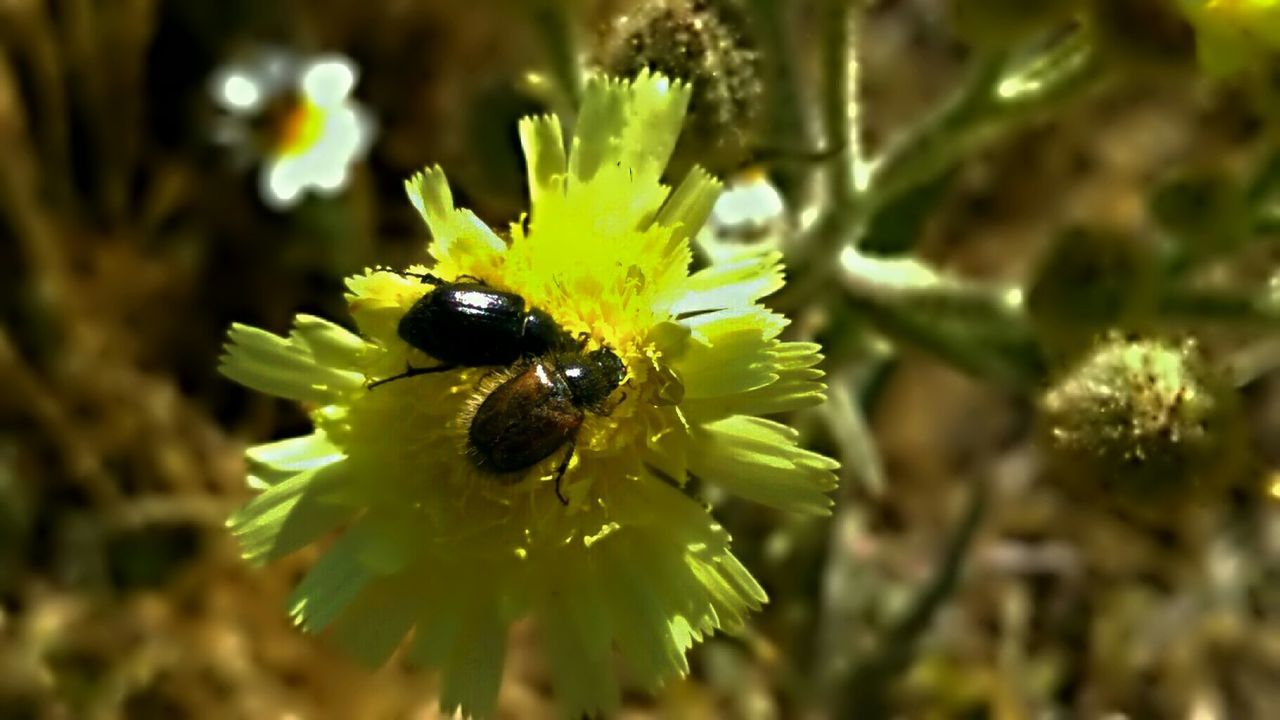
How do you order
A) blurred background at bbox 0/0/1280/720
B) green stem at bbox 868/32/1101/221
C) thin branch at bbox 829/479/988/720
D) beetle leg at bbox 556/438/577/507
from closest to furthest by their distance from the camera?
beetle leg at bbox 556/438/577/507, green stem at bbox 868/32/1101/221, blurred background at bbox 0/0/1280/720, thin branch at bbox 829/479/988/720

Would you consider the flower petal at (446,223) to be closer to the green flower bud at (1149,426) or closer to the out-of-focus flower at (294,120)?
the green flower bud at (1149,426)

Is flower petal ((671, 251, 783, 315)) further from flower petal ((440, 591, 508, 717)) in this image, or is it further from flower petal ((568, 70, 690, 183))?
flower petal ((440, 591, 508, 717))

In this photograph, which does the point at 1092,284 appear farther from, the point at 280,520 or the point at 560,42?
the point at 280,520

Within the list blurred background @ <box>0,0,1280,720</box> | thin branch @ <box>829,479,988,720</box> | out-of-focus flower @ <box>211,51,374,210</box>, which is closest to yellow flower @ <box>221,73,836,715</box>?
blurred background @ <box>0,0,1280,720</box>

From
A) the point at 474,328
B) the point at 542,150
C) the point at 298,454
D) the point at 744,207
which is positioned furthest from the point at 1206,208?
the point at 298,454

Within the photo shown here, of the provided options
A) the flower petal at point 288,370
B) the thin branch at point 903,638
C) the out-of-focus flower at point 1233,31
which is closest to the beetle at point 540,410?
the flower petal at point 288,370

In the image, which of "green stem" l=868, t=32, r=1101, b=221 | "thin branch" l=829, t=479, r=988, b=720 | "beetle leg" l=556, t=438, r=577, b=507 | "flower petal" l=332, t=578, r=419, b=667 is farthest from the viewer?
"thin branch" l=829, t=479, r=988, b=720
